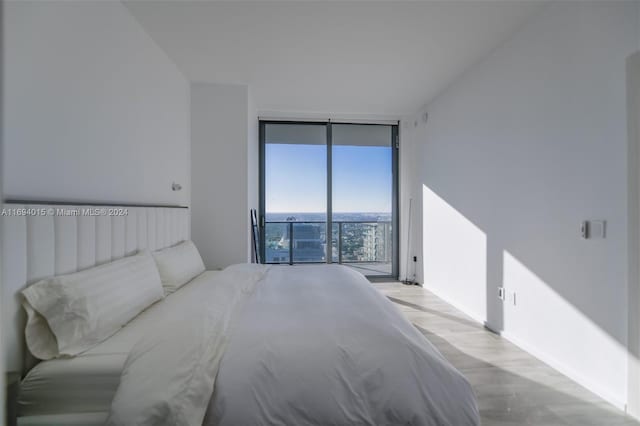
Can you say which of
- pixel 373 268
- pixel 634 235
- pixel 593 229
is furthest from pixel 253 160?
pixel 634 235

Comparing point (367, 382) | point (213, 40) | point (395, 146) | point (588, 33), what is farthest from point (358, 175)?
point (367, 382)

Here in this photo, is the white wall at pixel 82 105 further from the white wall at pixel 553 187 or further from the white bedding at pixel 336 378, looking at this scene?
the white wall at pixel 553 187

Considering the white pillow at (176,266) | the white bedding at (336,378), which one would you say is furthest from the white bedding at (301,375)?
the white pillow at (176,266)

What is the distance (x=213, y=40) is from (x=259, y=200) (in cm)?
235

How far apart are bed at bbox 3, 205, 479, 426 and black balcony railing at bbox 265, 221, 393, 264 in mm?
3211

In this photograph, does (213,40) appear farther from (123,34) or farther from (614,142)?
(614,142)

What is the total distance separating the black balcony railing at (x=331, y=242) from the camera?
15.4 ft

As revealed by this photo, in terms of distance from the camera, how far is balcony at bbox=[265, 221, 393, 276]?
4.69 metres

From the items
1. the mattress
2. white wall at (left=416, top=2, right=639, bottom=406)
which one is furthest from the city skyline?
the mattress

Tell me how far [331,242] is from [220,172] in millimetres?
2078

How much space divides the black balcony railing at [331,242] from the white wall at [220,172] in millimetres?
1121

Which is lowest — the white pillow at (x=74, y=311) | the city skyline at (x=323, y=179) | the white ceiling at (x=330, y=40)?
the white pillow at (x=74, y=311)

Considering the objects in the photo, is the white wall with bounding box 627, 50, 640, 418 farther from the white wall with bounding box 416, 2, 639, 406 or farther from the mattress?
the mattress

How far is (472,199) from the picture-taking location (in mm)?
3016
